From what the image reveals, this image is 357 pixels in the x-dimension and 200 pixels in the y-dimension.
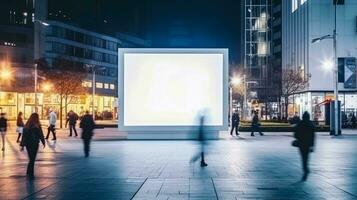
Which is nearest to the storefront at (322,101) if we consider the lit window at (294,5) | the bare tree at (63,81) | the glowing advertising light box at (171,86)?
the lit window at (294,5)

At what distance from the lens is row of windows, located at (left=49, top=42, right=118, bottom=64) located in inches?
3866

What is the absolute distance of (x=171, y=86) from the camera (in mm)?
35156

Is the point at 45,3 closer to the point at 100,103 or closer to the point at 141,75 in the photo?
the point at 100,103

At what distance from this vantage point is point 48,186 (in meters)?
13.6

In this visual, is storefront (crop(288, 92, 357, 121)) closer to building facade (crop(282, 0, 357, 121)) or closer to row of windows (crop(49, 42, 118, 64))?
building facade (crop(282, 0, 357, 121))

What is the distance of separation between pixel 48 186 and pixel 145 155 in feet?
32.7

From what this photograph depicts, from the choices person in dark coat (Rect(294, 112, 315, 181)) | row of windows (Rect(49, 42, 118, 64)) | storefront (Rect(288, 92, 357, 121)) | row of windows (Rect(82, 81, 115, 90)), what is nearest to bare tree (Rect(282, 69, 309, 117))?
storefront (Rect(288, 92, 357, 121))

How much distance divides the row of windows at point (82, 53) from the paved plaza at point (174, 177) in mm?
76664

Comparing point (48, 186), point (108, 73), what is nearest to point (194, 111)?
point (48, 186)

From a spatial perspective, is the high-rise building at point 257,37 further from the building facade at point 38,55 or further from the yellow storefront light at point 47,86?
the yellow storefront light at point 47,86

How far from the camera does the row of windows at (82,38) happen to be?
98525 millimetres

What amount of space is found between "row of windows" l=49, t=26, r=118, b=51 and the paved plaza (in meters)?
77.6

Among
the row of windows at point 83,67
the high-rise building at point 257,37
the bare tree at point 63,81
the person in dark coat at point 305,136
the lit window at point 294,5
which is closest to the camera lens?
the person in dark coat at point 305,136

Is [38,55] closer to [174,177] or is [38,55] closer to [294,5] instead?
[294,5]
